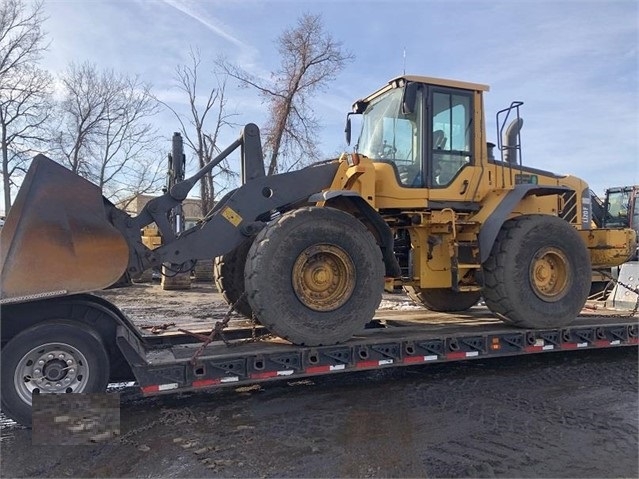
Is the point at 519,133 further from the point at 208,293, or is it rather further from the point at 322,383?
the point at 208,293

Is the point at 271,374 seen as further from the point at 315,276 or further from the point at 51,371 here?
the point at 51,371

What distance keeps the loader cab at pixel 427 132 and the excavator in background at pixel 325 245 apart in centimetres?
2

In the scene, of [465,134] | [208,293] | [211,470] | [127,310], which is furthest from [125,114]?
[211,470]

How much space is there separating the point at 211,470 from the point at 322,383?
2413 mm

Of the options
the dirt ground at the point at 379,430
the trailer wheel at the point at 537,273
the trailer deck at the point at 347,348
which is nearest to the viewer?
the dirt ground at the point at 379,430

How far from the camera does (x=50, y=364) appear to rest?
4.61 m

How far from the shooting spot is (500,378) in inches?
254

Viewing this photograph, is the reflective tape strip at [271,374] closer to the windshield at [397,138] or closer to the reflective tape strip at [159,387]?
the reflective tape strip at [159,387]

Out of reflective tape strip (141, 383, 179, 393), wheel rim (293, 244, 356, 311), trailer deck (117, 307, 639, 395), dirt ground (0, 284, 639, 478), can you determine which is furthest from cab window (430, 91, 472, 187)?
reflective tape strip (141, 383, 179, 393)

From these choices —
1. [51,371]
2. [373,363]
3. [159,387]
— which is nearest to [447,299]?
[373,363]

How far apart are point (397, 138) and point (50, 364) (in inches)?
181

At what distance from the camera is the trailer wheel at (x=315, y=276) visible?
5152 millimetres


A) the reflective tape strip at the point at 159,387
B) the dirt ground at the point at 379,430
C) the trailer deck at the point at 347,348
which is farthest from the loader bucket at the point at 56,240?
the dirt ground at the point at 379,430

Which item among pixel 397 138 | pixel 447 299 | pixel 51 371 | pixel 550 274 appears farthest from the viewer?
pixel 447 299
